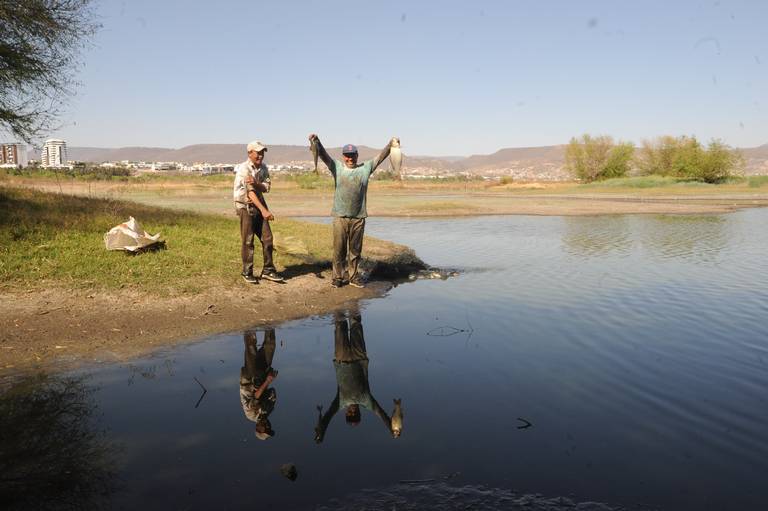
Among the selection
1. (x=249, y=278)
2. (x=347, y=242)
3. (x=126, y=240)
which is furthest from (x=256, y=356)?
(x=126, y=240)

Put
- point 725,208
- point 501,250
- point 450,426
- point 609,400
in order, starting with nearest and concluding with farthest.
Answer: point 450,426 → point 609,400 → point 501,250 → point 725,208

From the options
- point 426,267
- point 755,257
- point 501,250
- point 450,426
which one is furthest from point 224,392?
point 755,257

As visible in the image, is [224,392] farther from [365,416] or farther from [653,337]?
[653,337]

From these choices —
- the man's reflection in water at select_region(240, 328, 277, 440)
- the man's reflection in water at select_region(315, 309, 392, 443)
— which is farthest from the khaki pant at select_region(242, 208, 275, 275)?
the man's reflection in water at select_region(240, 328, 277, 440)

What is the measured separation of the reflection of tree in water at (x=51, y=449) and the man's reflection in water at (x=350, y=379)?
5.51ft

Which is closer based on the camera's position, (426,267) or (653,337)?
(653,337)

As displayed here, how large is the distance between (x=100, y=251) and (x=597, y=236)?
18971mm

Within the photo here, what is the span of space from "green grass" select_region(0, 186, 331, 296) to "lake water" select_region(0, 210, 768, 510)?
2685 mm

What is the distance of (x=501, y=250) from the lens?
19.8 metres

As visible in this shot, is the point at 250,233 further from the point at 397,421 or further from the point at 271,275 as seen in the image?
the point at 397,421

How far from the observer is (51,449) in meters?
4.69

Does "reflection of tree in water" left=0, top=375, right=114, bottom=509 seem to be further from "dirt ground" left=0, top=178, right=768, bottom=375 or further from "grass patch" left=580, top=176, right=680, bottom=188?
"grass patch" left=580, top=176, right=680, bottom=188

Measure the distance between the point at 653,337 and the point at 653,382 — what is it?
2.15m

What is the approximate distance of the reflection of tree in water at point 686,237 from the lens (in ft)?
60.0
